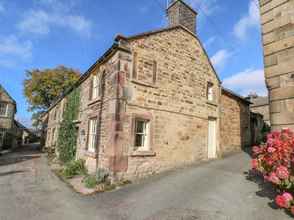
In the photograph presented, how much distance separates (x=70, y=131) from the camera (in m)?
13.3

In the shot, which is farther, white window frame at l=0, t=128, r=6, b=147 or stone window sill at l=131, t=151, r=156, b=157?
white window frame at l=0, t=128, r=6, b=147

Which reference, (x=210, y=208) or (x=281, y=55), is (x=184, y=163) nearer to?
(x=210, y=208)

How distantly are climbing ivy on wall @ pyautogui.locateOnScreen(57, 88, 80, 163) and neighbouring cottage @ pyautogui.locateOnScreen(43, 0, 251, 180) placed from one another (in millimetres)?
530

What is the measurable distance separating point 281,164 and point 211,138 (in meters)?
7.70

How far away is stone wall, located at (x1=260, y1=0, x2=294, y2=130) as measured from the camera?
5.30 meters

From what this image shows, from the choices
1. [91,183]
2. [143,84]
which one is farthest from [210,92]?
[91,183]

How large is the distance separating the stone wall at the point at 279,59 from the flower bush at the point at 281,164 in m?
0.84

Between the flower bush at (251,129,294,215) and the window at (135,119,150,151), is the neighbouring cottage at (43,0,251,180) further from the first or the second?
the flower bush at (251,129,294,215)

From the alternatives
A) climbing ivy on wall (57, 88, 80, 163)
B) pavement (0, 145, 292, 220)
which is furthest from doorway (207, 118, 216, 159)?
climbing ivy on wall (57, 88, 80, 163)

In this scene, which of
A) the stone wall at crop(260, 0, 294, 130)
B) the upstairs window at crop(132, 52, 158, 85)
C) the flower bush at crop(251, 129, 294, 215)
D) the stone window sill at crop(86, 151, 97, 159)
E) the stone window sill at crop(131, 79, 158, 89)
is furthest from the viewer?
the stone window sill at crop(86, 151, 97, 159)

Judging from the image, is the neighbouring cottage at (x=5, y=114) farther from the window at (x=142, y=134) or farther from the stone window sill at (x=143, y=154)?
the stone window sill at (x=143, y=154)

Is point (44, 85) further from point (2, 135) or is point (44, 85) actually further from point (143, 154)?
point (143, 154)

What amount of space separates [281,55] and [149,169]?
21.0 feet

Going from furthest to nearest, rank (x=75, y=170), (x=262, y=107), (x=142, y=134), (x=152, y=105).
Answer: (x=262, y=107) → (x=75, y=170) → (x=152, y=105) → (x=142, y=134)
